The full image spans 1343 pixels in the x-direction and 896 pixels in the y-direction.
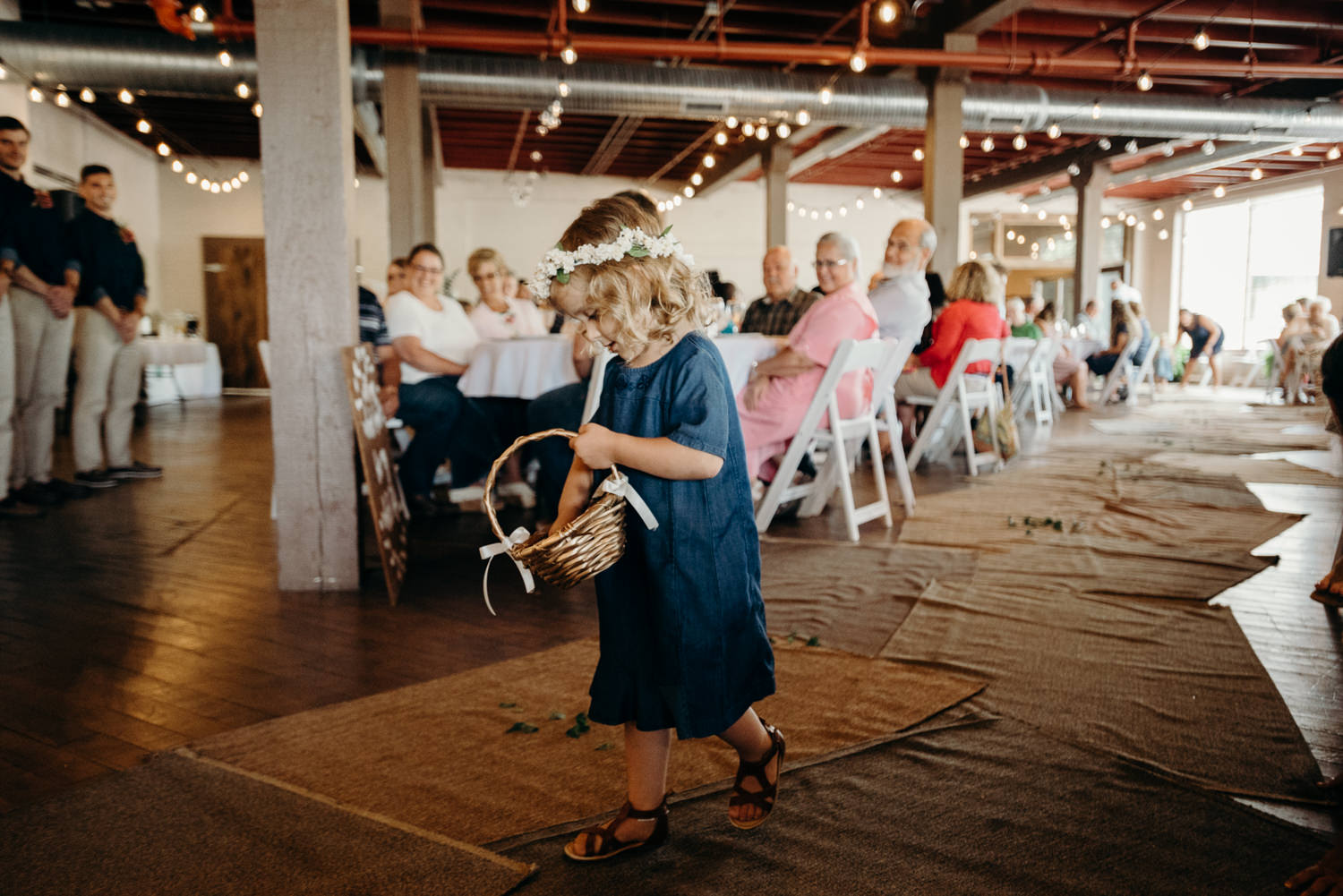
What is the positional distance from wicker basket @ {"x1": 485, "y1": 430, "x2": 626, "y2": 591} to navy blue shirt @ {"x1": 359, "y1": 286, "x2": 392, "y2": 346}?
307 centimetres

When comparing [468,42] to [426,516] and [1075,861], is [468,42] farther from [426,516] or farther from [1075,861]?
[1075,861]

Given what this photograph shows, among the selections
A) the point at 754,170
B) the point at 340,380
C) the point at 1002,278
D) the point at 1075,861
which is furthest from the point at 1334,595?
the point at 754,170

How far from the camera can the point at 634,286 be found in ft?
4.69

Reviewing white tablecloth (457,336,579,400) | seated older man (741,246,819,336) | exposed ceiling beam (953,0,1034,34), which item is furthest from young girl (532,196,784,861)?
exposed ceiling beam (953,0,1034,34)

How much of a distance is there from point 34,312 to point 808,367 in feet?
12.4

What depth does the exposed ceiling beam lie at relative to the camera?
7.23m

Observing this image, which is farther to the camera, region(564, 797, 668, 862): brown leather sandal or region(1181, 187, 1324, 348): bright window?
region(1181, 187, 1324, 348): bright window

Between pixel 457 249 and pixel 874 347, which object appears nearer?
pixel 874 347

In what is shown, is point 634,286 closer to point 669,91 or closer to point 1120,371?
point 669,91

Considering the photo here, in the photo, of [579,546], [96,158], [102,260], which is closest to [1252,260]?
[102,260]

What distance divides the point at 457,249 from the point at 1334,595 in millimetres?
13455

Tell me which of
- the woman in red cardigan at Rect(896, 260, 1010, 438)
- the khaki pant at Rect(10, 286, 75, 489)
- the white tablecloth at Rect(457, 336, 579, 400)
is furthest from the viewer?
the woman in red cardigan at Rect(896, 260, 1010, 438)

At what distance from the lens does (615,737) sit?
1987 mm

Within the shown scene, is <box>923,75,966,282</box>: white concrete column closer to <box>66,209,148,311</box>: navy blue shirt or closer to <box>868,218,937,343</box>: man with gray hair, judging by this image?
<box>868,218,937,343</box>: man with gray hair
